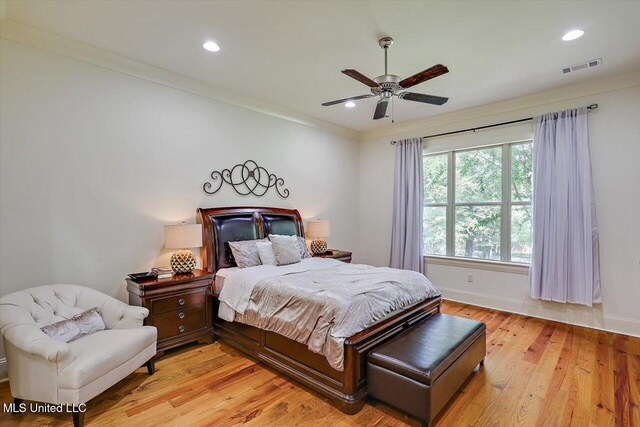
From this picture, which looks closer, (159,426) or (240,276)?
(159,426)

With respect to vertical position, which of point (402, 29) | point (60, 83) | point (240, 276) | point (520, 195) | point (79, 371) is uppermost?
point (402, 29)

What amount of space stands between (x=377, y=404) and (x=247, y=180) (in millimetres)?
3117

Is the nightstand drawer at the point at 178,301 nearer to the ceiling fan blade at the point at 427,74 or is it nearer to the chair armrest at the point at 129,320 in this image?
the chair armrest at the point at 129,320

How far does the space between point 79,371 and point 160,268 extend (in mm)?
1514

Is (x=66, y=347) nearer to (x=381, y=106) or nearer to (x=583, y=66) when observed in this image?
(x=381, y=106)

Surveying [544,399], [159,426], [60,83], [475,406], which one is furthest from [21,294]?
[544,399]

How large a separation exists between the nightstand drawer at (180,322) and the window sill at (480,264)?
11.9 ft

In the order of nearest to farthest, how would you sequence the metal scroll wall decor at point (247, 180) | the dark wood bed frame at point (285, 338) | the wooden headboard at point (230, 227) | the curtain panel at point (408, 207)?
the dark wood bed frame at point (285, 338) < the wooden headboard at point (230, 227) < the metal scroll wall decor at point (247, 180) < the curtain panel at point (408, 207)

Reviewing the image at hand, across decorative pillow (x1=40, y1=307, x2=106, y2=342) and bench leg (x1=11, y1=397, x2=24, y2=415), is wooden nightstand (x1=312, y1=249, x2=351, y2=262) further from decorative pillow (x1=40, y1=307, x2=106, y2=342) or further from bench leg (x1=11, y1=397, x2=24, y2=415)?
bench leg (x1=11, y1=397, x2=24, y2=415)

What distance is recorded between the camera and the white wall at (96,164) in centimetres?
267

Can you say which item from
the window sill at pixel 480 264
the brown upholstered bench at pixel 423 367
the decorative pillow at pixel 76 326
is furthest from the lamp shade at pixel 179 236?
the window sill at pixel 480 264

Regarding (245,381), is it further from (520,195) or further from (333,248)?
(520,195)

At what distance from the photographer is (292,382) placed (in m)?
2.64

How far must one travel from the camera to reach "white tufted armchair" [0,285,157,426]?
6.40 feet
